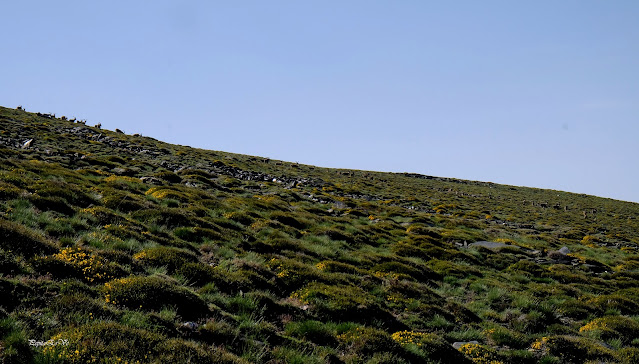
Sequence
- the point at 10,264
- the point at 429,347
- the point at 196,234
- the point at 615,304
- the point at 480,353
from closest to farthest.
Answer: the point at 10,264 → the point at 429,347 → the point at 480,353 → the point at 196,234 → the point at 615,304

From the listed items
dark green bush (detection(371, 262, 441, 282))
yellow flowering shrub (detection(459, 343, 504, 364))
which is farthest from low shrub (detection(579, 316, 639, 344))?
dark green bush (detection(371, 262, 441, 282))

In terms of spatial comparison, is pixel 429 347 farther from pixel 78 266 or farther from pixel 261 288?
pixel 78 266

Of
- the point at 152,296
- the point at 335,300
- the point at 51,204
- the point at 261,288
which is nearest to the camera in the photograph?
the point at 152,296

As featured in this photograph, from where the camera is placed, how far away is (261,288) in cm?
1104

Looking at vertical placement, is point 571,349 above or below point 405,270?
below

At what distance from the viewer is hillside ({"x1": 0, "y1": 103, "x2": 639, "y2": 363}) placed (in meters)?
6.86

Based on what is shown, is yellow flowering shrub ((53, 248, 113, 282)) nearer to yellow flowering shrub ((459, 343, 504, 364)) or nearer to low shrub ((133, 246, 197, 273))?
low shrub ((133, 246, 197, 273))

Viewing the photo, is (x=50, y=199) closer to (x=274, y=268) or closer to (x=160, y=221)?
(x=160, y=221)

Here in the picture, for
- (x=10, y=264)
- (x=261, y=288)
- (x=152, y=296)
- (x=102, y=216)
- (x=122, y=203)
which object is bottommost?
(x=261, y=288)

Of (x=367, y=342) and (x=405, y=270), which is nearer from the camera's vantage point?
(x=367, y=342)

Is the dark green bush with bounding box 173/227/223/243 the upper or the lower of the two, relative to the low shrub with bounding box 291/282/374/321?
upper

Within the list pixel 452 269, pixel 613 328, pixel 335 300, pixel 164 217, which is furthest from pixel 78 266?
pixel 613 328

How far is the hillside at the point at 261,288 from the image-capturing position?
22.5 feet

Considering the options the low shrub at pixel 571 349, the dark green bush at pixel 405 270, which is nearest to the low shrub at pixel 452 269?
the dark green bush at pixel 405 270
